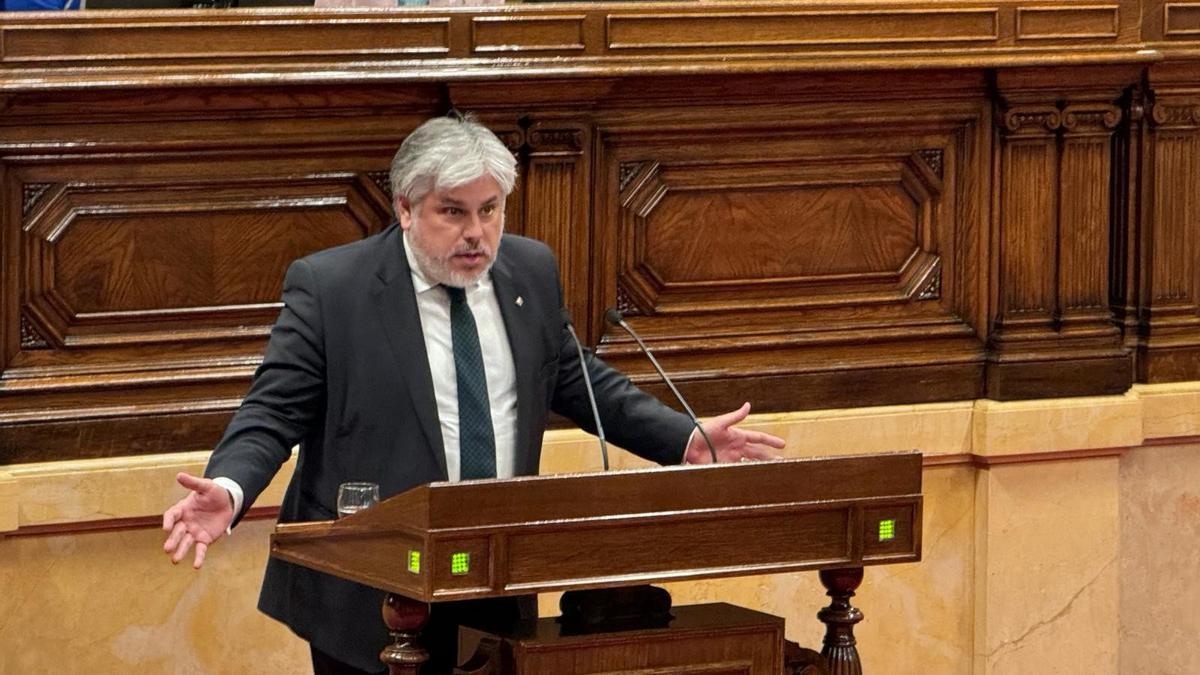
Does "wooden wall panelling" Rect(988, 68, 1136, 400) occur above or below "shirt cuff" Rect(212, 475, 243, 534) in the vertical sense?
above

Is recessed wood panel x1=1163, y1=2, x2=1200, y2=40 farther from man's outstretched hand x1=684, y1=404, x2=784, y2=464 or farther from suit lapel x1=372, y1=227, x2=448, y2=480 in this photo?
suit lapel x1=372, y1=227, x2=448, y2=480

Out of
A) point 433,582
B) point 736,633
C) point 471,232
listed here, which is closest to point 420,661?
point 433,582

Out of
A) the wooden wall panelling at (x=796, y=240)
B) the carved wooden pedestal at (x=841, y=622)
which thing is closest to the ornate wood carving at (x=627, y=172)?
the wooden wall panelling at (x=796, y=240)

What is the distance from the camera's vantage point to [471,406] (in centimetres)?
379

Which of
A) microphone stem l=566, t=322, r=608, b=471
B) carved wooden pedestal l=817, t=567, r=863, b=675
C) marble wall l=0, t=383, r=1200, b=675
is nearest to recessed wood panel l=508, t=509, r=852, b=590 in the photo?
carved wooden pedestal l=817, t=567, r=863, b=675

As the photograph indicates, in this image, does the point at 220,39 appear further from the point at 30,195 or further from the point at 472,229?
the point at 472,229

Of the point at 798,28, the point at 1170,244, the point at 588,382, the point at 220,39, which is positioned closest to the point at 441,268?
the point at 588,382

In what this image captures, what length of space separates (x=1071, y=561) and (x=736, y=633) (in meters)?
2.26

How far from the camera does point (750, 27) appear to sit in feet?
16.9

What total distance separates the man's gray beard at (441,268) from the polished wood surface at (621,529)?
1.71 feet

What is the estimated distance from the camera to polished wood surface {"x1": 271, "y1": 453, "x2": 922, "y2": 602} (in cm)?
324

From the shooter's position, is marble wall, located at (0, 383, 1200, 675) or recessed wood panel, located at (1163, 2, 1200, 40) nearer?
marble wall, located at (0, 383, 1200, 675)

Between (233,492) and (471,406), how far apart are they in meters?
0.46

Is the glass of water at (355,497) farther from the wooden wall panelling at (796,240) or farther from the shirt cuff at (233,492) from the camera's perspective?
the wooden wall panelling at (796,240)
